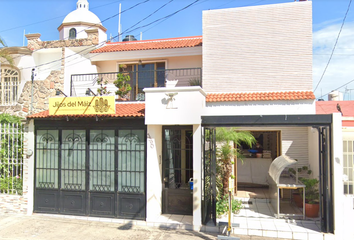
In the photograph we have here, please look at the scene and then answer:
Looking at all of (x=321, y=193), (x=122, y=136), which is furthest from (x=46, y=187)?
(x=321, y=193)

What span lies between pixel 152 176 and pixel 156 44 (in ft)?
24.0

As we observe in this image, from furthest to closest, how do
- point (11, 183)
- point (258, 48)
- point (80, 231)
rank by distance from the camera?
point (258, 48) → point (11, 183) → point (80, 231)

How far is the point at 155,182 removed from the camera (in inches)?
345

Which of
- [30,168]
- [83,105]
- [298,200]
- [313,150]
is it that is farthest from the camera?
[298,200]

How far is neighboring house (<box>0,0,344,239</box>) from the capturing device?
8156mm

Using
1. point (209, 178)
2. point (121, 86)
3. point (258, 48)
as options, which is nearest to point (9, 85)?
point (121, 86)

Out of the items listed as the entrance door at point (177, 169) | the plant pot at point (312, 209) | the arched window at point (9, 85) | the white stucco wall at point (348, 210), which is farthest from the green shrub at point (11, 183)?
the white stucco wall at point (348, 210)

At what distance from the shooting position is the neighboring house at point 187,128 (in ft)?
Answer: 26.8

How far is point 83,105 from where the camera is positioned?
9.04m

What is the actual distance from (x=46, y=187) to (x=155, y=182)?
4.02 m

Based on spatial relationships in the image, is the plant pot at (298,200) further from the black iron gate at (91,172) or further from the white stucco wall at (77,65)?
the white stucco wall at (77,65)

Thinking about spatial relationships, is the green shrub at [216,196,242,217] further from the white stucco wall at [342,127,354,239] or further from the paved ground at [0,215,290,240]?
the white stucco wall at [342,127,354,239]

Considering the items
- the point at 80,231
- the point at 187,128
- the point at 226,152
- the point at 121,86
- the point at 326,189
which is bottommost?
the point at 80,231

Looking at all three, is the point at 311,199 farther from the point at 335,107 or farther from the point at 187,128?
the point at 335,107
